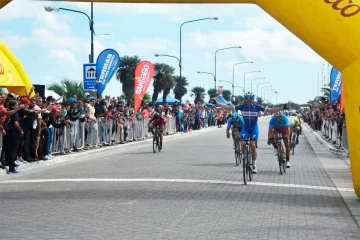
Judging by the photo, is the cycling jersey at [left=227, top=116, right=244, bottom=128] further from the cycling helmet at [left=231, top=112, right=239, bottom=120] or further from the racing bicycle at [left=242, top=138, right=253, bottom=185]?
the racing bicycle at [left=242, top=138, right=253, bottom=185]

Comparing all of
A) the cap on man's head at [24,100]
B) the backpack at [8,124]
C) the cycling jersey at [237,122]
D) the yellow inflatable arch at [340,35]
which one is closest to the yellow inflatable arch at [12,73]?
the cap on man's head at [24,100]

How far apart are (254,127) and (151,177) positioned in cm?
256

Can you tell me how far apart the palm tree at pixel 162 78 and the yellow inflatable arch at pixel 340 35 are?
3204 inches

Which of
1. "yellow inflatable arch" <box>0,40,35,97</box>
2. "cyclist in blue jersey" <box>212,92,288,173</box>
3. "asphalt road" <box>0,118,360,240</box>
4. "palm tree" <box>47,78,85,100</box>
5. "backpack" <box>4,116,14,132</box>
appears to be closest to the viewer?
"asphalt road" <box>0,118,360,240</box>

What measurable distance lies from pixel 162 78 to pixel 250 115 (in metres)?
77.8

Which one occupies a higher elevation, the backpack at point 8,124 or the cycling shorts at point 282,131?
the backpack at point 8,124

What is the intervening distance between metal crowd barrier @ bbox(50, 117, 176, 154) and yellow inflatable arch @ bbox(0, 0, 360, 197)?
11237 millimetres

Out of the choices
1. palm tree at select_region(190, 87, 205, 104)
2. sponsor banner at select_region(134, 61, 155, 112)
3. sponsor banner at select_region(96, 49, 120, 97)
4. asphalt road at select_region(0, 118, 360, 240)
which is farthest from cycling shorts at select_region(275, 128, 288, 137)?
palm tree at select_region(190, 87, 205, 104)

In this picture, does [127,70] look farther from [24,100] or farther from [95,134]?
[24,100]

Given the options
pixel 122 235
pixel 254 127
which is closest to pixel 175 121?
pixel 254 127

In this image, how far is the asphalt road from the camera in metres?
8.98

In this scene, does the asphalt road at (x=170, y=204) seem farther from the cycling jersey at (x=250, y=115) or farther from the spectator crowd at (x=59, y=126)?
the cycling jersey at (x=250, y=115)

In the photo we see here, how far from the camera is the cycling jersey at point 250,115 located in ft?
53.7

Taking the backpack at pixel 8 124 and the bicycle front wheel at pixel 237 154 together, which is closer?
the backpack at pixel 8 124
